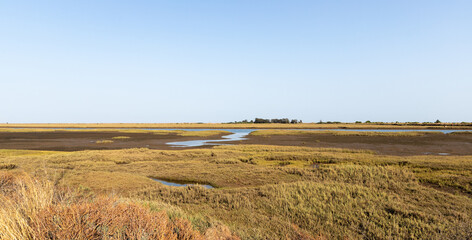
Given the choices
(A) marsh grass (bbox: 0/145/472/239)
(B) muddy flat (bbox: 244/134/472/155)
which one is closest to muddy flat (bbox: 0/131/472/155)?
(B) muddy flat (bbox: 244/134/472/155)

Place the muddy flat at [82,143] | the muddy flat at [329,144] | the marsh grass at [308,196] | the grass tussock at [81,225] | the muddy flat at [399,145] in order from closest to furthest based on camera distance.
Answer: the grass tussock at [81,225] < the marsh grass at [308,196] < the muddy flat at [399,145] < the muddy flat at [329,144] < the muddy flat at [82,143]

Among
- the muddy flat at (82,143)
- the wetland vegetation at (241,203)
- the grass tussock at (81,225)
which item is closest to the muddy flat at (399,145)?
the wetland vegetation at (241,203)

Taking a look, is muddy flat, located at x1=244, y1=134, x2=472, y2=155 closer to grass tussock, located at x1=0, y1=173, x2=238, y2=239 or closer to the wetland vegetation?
the wetland vegetation

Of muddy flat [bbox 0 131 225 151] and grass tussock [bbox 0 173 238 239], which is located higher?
grass tussock [bbox 0 173 238 239]

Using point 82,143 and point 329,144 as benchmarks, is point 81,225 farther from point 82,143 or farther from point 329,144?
point 82,143

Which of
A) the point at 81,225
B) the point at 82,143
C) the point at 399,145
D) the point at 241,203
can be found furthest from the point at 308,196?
the point at 82,143

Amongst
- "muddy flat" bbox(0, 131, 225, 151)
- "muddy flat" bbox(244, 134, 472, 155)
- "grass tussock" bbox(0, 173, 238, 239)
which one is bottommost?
"muddy flat" bbox(244, 134, 472, 155)

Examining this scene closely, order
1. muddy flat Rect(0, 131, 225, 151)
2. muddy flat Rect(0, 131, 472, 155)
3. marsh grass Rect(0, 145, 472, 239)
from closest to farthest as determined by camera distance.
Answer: marsh grass Rect(0, 145, 472, 239), muddy flat Rect(0, 131, 472, 155), muddy flat Rect(0, 131, 225, 151)

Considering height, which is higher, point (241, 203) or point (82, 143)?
point (82, 143)

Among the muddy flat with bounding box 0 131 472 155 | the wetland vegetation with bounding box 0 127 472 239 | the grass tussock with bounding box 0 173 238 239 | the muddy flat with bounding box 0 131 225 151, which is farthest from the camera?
the muddy flat with bounding box 0 131 225 151

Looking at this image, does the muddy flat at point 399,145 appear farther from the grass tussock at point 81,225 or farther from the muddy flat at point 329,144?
the grass tussock at point 81,225

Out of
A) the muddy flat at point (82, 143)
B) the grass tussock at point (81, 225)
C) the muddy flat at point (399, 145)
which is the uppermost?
the grass tussock at point (81, 225)

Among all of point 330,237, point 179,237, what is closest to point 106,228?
point 179,237

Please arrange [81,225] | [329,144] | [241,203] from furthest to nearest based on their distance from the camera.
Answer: [329,144] < [241,203] < [81,225]
